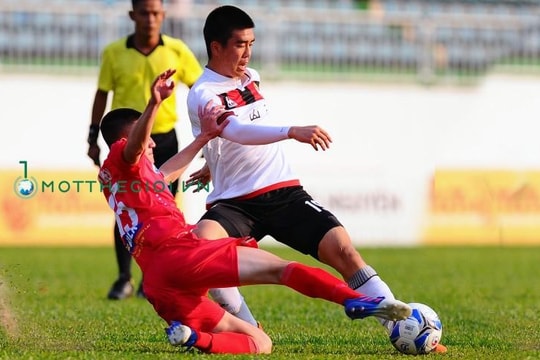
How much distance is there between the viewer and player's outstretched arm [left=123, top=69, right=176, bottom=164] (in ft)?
19.4

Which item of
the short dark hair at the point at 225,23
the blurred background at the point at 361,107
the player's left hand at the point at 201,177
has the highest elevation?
the short dark hair at the point at 225,23

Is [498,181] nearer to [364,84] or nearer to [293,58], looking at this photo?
[364,84]

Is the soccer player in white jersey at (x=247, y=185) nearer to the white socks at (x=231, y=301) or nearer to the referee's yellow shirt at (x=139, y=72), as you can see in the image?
the white socks at (x=231, y=301)

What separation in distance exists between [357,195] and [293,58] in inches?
131

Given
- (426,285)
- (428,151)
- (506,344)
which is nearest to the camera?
(506,344)

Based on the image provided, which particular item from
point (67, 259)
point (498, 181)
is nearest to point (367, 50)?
point (498, 181)

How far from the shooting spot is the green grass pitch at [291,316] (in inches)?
261

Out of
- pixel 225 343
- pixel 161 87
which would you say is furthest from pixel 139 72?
pixel 225 343

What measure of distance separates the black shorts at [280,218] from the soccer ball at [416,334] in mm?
647

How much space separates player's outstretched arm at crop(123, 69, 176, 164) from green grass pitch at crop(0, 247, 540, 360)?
1117 millimetres

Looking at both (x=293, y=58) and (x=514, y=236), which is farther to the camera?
(x=293, y=58)

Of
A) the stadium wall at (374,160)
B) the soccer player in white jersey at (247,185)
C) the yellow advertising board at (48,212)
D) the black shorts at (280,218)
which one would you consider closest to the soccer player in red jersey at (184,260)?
the soccer player in white jersey at (247,185)

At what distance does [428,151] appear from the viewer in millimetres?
19797

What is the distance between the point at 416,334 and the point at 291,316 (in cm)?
255
